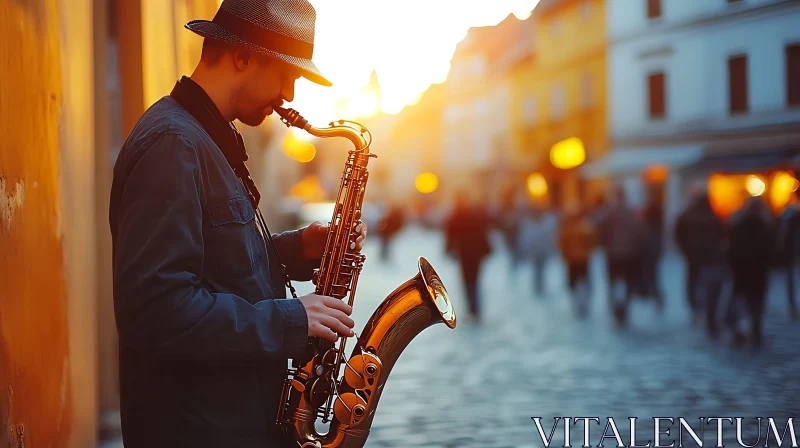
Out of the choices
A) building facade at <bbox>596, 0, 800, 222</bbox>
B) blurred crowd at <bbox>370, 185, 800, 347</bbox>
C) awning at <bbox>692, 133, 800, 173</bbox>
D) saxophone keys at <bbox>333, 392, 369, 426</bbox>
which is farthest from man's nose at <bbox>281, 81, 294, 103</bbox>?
awning at <bbox>692, 133, 800, 173</bbox>

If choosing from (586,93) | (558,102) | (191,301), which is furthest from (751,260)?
(558,102)

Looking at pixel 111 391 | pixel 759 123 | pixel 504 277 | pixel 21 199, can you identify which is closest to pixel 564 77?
pixel 504 277

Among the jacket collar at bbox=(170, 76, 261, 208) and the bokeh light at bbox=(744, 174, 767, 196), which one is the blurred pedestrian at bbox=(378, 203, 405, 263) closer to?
the bokeh light at bbox=(744, 174, 767, 196)

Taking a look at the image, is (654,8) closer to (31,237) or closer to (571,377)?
(571,377)

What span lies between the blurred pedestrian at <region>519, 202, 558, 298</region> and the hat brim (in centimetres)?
1376

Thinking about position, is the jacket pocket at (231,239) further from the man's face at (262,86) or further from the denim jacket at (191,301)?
the man's face at (262,86)

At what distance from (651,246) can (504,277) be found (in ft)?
29.3

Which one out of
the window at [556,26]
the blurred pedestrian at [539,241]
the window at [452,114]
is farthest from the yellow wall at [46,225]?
the window at [452,114]

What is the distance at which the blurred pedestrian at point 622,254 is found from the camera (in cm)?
1230

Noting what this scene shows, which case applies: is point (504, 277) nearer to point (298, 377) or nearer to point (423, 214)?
point (298, 377)

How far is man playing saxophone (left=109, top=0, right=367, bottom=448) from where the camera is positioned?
7.11 ft

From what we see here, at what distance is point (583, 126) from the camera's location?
109 ft

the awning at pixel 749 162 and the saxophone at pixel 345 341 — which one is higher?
the awning at pixel 749 162

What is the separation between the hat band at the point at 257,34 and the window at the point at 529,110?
3836 cm
